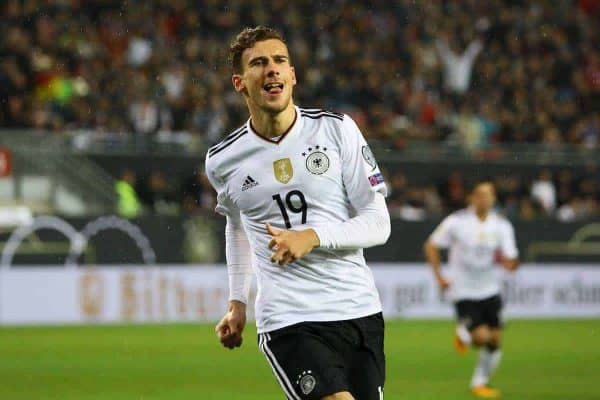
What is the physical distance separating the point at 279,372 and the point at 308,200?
75cm

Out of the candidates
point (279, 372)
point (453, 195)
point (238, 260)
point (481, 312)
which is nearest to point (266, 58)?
point (238, 260)

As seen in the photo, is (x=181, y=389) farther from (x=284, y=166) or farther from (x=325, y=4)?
(x=325, y=4)

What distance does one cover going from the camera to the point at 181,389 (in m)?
12.3

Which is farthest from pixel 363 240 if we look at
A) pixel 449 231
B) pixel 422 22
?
pixel 422 22

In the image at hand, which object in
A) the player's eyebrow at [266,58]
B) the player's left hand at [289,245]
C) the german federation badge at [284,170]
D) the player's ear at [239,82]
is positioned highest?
the player's eyebrow at [266,58]

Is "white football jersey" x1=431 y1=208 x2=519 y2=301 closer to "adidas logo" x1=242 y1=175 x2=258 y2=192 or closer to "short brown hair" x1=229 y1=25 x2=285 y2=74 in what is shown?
"adidas logo" x1=242 y1=175 x2=258 y2=192

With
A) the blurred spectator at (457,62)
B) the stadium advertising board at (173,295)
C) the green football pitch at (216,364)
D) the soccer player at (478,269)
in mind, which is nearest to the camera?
the green football pitch at (216,364)

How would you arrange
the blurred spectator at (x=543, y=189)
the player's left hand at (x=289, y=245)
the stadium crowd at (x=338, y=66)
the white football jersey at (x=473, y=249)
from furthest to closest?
the blurred spectator at (x=543, y=189) → the stadium crowd at (x=338, y=66) → the white football jersey at (x=473, y=249) → the player's left hand at (x=289, y=245)

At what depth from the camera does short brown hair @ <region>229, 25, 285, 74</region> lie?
5.46m

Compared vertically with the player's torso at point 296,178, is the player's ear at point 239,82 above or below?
above

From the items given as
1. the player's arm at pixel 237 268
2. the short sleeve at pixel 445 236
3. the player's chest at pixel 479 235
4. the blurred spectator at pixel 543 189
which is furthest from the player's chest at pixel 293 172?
the blurred spectator at pixel 543 189

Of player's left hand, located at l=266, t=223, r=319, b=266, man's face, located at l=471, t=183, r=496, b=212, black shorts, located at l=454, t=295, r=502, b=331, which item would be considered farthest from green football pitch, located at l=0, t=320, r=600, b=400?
player's left hand, located at l=266, t=223, r=319, b=266

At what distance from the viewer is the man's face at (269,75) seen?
5.39 metres

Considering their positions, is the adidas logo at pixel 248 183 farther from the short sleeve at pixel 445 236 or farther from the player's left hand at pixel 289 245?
the short sleeve at pixel 445 236
